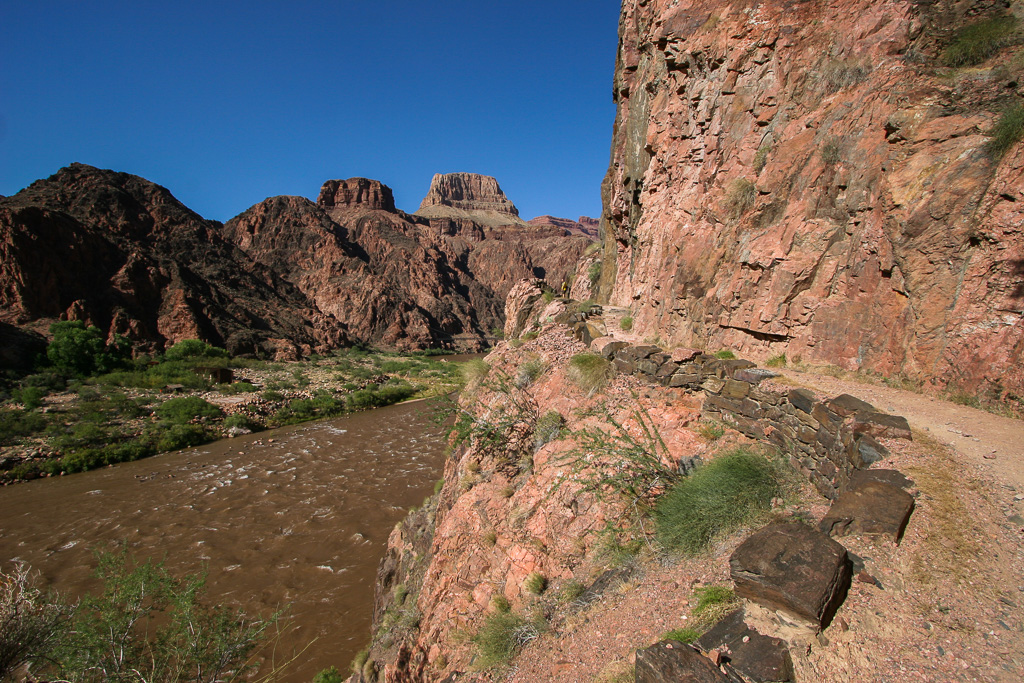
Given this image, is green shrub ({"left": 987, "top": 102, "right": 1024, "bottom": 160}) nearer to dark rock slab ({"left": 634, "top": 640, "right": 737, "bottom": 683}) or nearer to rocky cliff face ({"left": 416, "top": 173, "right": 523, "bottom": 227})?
dark rock slab ({"left": 634, "top": 640, "right": 737, "bottom": 683})

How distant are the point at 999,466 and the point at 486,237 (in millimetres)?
134263

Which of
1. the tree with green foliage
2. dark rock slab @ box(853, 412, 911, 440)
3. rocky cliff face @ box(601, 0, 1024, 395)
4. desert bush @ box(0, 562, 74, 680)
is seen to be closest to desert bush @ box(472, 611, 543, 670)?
dark rock slab @ box(853, 412, 911, 440)

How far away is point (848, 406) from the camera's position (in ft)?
13.4

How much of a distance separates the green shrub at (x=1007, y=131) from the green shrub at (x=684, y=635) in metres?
5.54

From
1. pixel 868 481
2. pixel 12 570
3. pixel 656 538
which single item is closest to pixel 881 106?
pixel 868 481

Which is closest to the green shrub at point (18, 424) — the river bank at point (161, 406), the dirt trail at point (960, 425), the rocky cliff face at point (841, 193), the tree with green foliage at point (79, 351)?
the river bank at point (161, 406)

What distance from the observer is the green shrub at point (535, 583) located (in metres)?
4.50

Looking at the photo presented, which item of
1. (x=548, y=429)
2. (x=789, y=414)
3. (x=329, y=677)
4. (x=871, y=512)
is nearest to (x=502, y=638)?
(x=548, y=429)

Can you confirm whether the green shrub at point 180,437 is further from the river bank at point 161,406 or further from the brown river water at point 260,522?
the brown river water at point 260,522

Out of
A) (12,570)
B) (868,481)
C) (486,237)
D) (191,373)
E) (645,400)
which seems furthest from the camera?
(486,237)

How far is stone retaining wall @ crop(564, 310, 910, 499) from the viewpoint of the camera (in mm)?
3748

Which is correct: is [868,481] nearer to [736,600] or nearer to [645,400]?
[736,600]

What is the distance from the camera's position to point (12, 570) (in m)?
11.8

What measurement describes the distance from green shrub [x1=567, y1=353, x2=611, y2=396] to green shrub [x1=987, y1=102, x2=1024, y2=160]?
525cm
